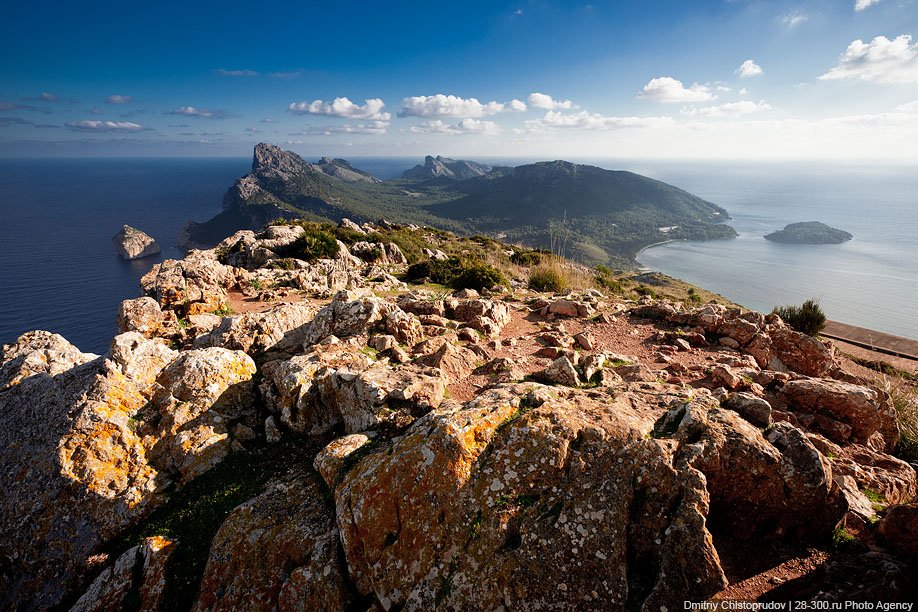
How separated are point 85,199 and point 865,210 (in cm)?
37323

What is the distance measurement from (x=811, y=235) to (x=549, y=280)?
138 m

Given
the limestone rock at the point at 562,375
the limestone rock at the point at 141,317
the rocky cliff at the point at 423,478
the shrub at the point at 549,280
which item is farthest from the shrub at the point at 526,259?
the limestone rock at the point at 141,317

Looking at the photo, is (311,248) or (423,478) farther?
(311,248)

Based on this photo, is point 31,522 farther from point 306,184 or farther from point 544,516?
point 306,184

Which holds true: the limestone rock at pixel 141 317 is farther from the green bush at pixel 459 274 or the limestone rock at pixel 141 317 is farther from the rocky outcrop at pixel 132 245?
the rocky outcrop at pixel 132 245

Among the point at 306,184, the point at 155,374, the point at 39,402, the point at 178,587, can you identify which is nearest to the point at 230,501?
the point at 178,587

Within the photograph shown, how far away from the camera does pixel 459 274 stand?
20078mm

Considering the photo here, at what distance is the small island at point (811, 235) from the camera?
4190 inches

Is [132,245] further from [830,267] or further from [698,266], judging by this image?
[830,267]

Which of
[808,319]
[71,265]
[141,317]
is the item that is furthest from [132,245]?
[808,319]

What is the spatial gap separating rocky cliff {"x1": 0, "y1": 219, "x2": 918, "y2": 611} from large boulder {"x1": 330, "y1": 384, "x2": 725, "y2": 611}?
0.07ft

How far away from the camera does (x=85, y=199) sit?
197750 mm

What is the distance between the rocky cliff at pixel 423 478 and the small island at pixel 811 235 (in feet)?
452

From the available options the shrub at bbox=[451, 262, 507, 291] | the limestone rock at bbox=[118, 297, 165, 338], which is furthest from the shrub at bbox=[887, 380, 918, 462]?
the limestone rock at bbox=[118, 297, 165, 338]
